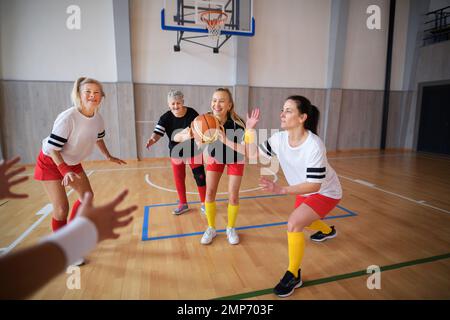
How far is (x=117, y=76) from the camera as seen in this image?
7.77 meters

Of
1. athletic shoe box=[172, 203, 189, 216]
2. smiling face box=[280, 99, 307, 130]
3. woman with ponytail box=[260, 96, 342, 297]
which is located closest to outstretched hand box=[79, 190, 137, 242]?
woman with ponytail box=[260, 96, 342, 297]

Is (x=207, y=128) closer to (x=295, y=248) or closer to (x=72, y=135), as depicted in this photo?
(x=72, y=135)

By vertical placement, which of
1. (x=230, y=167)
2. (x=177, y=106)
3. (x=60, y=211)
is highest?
(x=177, y=106)

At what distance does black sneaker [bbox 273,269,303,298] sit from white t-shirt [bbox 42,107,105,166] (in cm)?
214

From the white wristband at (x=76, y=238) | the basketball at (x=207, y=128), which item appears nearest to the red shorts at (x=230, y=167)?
the basketball at (x=207, y=128)

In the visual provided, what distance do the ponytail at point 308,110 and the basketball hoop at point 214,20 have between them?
202 inches

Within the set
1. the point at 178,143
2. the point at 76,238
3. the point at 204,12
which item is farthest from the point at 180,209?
the point at 204,12

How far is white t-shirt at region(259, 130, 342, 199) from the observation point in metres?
2.12

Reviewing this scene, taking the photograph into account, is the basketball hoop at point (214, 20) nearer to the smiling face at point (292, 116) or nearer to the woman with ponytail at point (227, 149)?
the woman with ponytail at point (227, 149)

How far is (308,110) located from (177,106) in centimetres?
176

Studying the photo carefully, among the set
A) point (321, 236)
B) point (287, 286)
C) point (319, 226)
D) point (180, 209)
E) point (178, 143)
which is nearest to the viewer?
point (287, 286)

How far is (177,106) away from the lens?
135 inches

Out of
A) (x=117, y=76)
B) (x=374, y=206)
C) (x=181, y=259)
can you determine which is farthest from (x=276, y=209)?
(x=117, y=76)

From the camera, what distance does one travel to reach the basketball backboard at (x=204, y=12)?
272 inches
